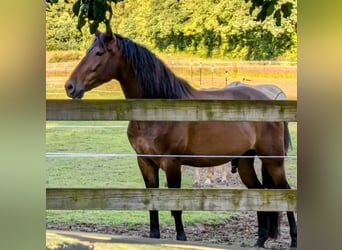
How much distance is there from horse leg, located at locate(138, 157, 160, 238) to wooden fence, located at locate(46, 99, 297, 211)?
0.53m

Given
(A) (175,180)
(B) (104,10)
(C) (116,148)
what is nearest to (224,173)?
(A) (175,180)

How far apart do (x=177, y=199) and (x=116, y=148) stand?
66 cm

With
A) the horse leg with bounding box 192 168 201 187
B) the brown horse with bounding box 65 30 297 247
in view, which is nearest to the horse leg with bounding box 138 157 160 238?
the brown horse with bounding box 65 30 297 247

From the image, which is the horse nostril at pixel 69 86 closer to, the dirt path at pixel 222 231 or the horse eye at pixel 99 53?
the horse eye at pixel 99 53

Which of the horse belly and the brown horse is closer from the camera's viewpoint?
the brown horse

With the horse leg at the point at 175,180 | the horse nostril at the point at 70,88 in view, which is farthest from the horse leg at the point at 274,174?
the horse nostril at the point at 70,88

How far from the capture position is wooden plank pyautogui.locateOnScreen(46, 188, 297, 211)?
1638mm

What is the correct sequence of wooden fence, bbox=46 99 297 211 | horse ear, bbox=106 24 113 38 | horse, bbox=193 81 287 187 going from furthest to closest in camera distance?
horse, bbox=193 81 287 187
horse ear, bbox=106 24 113 38
wooden fence, bbox=46 99 297 211

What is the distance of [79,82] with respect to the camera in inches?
85.5

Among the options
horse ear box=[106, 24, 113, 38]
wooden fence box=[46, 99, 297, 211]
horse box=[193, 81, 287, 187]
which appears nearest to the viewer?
wooden fence box=[46, 99, 297, 211]

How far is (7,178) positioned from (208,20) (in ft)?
5.77

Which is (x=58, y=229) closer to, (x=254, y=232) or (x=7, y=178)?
(x=254, y=232)

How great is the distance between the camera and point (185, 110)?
64.7 inches

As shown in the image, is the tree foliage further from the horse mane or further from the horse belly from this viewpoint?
the horse belly
